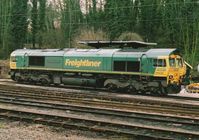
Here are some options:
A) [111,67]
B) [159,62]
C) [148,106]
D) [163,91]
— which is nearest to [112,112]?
[148,106]

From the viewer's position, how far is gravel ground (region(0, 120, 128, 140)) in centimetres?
1253

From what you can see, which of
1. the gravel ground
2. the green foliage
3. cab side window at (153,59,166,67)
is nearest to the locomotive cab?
cab side window at (153,59,166,67)

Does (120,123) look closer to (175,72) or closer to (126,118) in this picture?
(126,118)

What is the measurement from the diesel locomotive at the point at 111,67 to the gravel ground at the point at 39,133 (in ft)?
43.8

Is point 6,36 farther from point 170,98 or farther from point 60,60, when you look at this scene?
point 170,98

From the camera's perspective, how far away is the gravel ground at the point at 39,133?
1253 centimetres

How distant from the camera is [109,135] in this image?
1289cm

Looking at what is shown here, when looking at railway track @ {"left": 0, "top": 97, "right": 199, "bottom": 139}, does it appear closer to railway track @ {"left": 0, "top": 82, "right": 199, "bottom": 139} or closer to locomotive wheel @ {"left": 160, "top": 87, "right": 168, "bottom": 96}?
railway track @ {"left": 0, "top": 82, "right": 199, "bottom": 139}

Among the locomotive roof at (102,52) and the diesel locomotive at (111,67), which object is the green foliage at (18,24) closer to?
the locomotive roof at (102,52)

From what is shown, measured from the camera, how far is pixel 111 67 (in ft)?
92.3

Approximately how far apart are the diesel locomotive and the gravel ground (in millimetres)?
13335

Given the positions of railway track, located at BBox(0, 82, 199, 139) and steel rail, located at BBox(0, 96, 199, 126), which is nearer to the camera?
railway track, located at BBox(0, 82, 199, 139)

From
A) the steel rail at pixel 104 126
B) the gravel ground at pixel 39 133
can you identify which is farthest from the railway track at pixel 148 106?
the gravel ground at pixel 39 133

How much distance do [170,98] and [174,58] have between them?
317 cm
